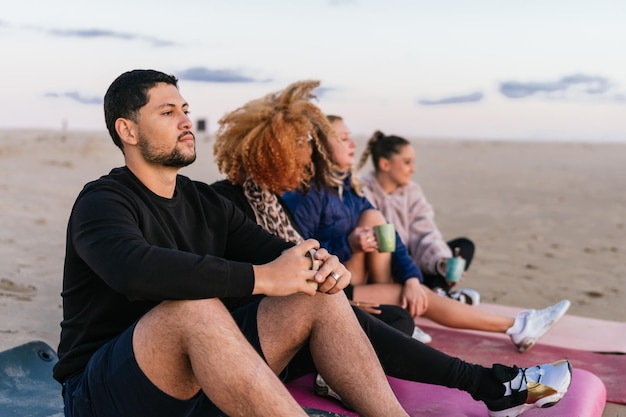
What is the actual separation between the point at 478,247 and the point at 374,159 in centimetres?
443

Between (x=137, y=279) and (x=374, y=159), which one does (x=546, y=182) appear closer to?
(x=374, y=159)

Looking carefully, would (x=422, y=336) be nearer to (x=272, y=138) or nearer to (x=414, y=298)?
(x=414, y=298)

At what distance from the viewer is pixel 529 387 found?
3357 mm

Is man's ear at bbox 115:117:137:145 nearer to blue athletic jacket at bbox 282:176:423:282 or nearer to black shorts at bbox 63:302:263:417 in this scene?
black shorts at bbox 63:302:263:417

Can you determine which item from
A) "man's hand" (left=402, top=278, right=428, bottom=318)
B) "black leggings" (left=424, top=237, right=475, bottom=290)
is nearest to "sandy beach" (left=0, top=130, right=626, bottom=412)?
"black leggings" (left=424, top=237, right=475, bottom=290)

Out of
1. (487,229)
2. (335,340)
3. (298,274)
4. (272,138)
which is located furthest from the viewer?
(487,229)

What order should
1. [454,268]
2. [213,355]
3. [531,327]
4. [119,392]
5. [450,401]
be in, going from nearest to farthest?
[213,355] → [119,392] → [450,401] → [531,327] → [454,268]

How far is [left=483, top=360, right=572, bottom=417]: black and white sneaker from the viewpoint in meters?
3.35

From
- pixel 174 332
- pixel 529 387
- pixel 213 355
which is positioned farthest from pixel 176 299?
pixel 529 387

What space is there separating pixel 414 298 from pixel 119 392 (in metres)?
2.54

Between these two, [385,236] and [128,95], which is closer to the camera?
[128,95]

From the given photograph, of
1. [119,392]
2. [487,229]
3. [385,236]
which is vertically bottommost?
[487,229]

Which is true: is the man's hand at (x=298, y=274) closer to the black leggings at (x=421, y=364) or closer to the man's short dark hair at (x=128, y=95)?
the black leggings at (x=421, y=364)

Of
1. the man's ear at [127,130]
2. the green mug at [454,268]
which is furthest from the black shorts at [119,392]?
the green mug at [454,268]
